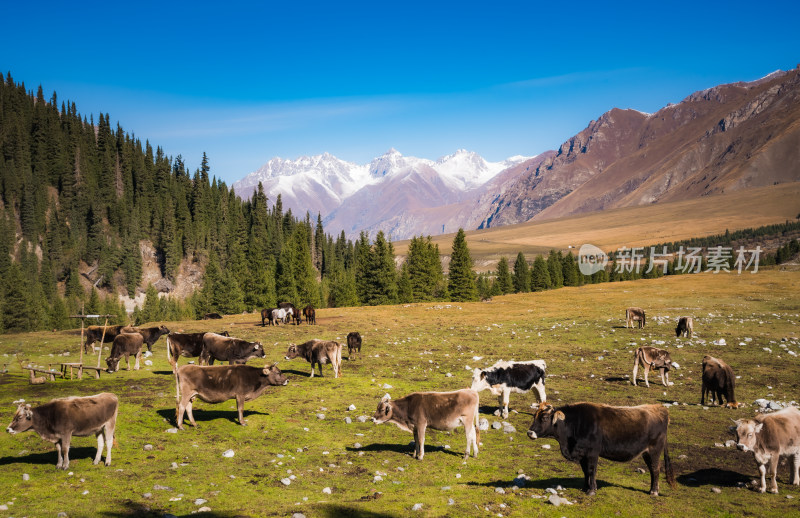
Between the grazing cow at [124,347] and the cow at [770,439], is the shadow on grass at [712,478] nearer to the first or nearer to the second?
the cow at [770,439]

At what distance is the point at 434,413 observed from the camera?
14.5 m

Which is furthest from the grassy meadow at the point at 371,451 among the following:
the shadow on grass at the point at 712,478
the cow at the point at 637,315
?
the cow at the point at 637,315

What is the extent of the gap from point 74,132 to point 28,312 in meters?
114

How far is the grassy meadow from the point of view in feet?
35.1

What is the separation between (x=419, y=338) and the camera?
128 feet

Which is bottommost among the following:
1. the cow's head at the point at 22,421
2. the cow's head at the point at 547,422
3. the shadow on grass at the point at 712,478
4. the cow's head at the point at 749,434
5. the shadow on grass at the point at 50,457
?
the shadow on grass at the point at 712,478

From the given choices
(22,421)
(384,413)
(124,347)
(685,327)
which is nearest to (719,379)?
(384,413)

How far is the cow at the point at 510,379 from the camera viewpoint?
19.5 meters

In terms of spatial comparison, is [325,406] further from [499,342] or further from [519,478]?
[499,342]

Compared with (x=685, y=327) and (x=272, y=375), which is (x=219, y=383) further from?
(x=685, y=327)

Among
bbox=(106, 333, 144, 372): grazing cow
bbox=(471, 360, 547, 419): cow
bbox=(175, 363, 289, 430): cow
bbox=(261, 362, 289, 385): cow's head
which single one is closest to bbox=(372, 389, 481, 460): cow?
bbox=(471, 360, 547, 419): cow

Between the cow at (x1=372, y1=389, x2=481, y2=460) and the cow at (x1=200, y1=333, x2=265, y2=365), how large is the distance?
427 inches

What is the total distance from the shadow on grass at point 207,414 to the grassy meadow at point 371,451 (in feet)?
0.33

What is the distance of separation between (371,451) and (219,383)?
19.9 ft
